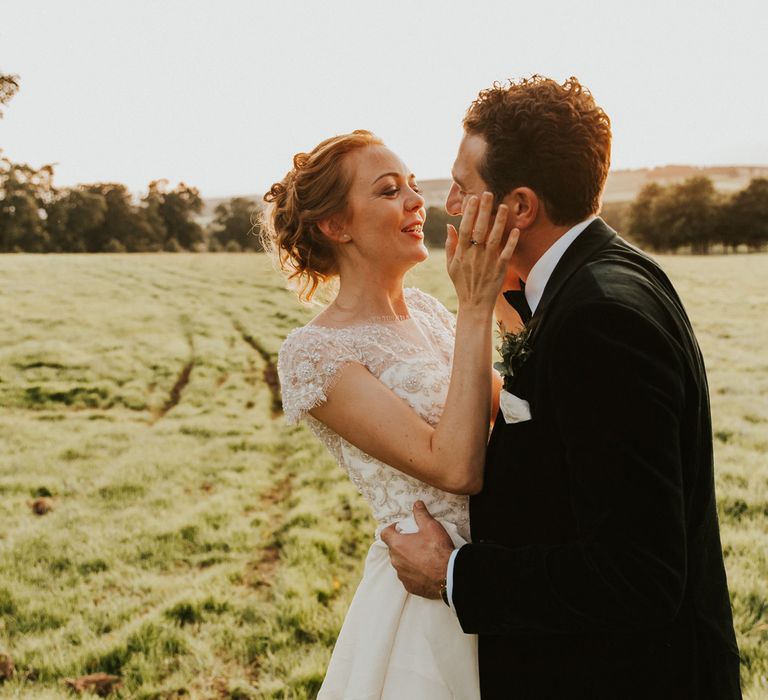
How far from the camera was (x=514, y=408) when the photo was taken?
2182 mm

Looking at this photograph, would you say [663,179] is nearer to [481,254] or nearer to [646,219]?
[646,219]

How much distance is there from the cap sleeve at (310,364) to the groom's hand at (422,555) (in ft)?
2.13

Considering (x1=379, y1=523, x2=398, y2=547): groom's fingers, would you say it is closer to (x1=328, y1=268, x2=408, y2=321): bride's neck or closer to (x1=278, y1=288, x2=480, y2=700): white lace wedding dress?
(x1=278, y1=288, x2=480, y2=700): white lace wedding dress

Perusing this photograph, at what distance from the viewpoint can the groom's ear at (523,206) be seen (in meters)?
2.42

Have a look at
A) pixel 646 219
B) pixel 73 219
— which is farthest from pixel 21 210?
pixel 646 219

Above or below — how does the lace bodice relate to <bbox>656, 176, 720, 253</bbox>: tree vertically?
below

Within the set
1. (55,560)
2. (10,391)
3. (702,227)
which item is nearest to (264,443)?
(55,560)

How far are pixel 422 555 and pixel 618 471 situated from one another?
3.29ft

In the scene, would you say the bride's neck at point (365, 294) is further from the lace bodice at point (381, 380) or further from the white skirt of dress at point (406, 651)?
the white skirt of dress at point (406, 651)

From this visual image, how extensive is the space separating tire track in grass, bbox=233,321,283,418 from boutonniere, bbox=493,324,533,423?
976 cm

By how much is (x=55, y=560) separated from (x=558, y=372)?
667 cm

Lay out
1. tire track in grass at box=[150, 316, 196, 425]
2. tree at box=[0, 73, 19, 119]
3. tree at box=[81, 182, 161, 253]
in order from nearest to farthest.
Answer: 1. tire track in grass at box=[150, 316, 196, 425]
2. tree at box=[0, 73, 19, 119]
3. tree at box=[81, 182, 161, 253]

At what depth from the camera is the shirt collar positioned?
2.40 metres

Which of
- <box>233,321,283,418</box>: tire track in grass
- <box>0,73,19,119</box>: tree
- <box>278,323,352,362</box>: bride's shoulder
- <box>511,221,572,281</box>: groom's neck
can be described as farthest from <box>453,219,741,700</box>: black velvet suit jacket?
<box>0,73,19,119</box>: tree
